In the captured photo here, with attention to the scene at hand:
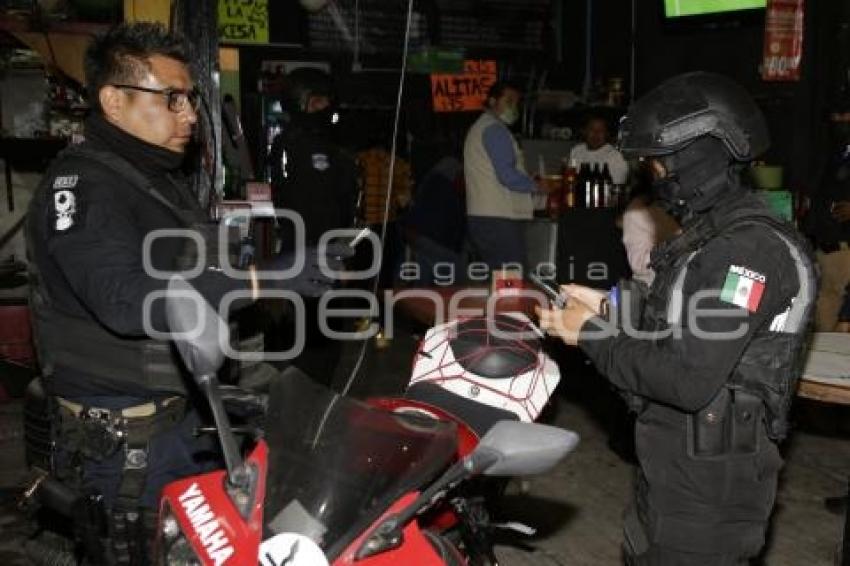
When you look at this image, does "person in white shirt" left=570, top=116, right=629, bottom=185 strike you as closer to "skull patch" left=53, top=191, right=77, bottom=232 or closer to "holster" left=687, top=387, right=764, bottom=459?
"holster" left=687, top=387, right=764, bottom=459

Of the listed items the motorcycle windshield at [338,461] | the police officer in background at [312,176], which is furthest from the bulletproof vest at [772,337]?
the police officer in background at [312,176]

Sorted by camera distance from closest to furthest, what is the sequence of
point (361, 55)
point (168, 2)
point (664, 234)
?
1. point (168, 2)
2. point (664, 234)
3. point (361, 55)

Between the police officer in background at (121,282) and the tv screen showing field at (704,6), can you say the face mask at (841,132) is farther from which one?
the police officer in background at (121,282)

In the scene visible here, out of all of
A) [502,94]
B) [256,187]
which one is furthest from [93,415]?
[502,94]

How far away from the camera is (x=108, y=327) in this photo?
8.29 feet

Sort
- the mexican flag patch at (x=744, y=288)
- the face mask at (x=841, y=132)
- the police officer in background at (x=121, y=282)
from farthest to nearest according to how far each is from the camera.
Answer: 1. the face mask at (x=841, y=132)
2. the police officer in background at (x=121, y=282)
3. the mexican flag patch at (x=744, y=288)

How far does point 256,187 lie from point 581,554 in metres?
3.45

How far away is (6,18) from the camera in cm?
643

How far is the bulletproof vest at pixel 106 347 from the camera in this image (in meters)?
2.68

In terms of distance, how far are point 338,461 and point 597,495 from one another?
3.69 m

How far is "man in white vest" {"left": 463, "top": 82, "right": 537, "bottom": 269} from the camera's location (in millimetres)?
7613

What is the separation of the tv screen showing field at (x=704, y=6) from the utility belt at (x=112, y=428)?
7.60 m

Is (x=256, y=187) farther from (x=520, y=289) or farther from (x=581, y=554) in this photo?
(x=581, y=554)

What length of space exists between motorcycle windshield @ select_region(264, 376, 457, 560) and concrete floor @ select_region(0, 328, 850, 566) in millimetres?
2726
